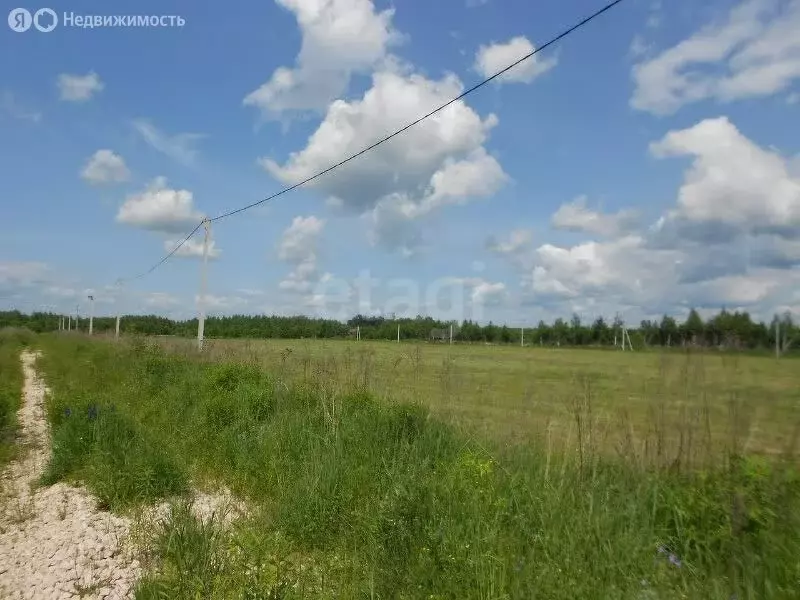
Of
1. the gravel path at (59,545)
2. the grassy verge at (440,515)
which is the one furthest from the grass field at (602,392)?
the gravel path at (59,545)

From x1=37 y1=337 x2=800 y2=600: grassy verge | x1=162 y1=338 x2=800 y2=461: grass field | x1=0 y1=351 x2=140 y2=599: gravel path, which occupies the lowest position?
x1=0 y1=351 x2=140 y2=599: gravel path

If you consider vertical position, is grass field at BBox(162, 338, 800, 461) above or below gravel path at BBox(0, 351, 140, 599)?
above

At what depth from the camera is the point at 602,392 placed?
15.9 feet

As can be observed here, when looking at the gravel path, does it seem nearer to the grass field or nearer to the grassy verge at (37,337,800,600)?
the grassy verge at (37,337,800,600)

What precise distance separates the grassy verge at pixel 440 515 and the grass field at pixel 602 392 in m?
0.16

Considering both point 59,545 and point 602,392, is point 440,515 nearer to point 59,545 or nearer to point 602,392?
point 602,392

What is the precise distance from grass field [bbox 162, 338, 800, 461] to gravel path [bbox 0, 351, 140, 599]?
11.1 ft

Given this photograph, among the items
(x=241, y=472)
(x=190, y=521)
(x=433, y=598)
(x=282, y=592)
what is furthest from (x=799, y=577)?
(x=241, y=472)

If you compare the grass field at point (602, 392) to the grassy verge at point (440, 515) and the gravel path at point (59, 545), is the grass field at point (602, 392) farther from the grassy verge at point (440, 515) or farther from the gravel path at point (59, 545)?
the gravel path at point (59, 545)

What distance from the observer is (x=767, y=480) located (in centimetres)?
323

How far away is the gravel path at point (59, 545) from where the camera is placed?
3.75 meters

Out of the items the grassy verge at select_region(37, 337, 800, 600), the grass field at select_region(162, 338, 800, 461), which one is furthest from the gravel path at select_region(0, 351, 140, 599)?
the grass field at select_region(162, 338, 800, 461)

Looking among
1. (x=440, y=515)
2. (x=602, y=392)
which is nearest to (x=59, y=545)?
(x=440, y=515)

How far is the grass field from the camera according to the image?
3.42m
